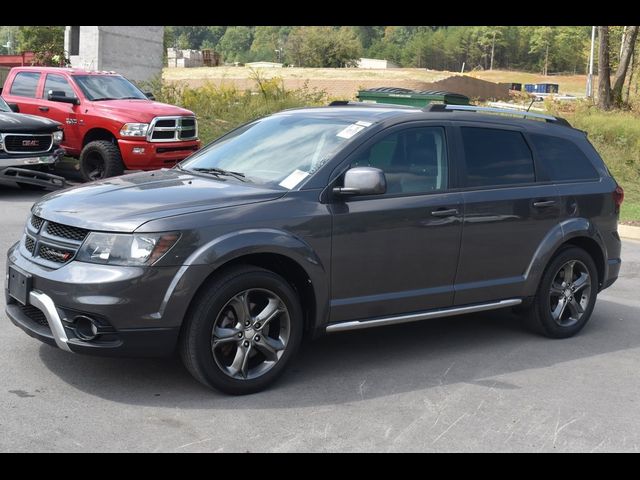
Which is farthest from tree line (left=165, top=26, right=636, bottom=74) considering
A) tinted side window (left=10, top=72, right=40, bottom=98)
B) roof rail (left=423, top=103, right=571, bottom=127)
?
roof rail (left=423, top=103, right=571, bottom=127)

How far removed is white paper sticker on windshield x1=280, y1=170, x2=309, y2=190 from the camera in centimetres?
579

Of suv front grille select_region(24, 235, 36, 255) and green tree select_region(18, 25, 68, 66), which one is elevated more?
green tree select_region(18, 25, 68, 66)

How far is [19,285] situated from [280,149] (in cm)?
191

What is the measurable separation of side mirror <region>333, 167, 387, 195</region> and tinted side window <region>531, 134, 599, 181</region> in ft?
6.15

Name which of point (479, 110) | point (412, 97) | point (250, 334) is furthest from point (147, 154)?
point (250, 334)

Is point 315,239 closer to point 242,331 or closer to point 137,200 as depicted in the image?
point 242,331

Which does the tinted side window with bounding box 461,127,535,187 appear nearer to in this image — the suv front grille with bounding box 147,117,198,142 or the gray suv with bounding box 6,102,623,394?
the gray suv with bounding box 6,102,623,394

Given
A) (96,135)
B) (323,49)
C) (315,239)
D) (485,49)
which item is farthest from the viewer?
(485,49)

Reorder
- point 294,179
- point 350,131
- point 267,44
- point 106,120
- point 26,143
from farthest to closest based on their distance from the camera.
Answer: point 267,44, point 106,120, point 26,143, point 350,131, point 294,179

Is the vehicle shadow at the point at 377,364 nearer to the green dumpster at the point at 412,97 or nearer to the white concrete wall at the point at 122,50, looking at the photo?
the green dumpster at the point at 412,97

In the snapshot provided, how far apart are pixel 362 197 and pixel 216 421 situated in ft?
5.74

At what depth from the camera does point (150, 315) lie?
510 centimetres

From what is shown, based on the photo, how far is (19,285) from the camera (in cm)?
550
